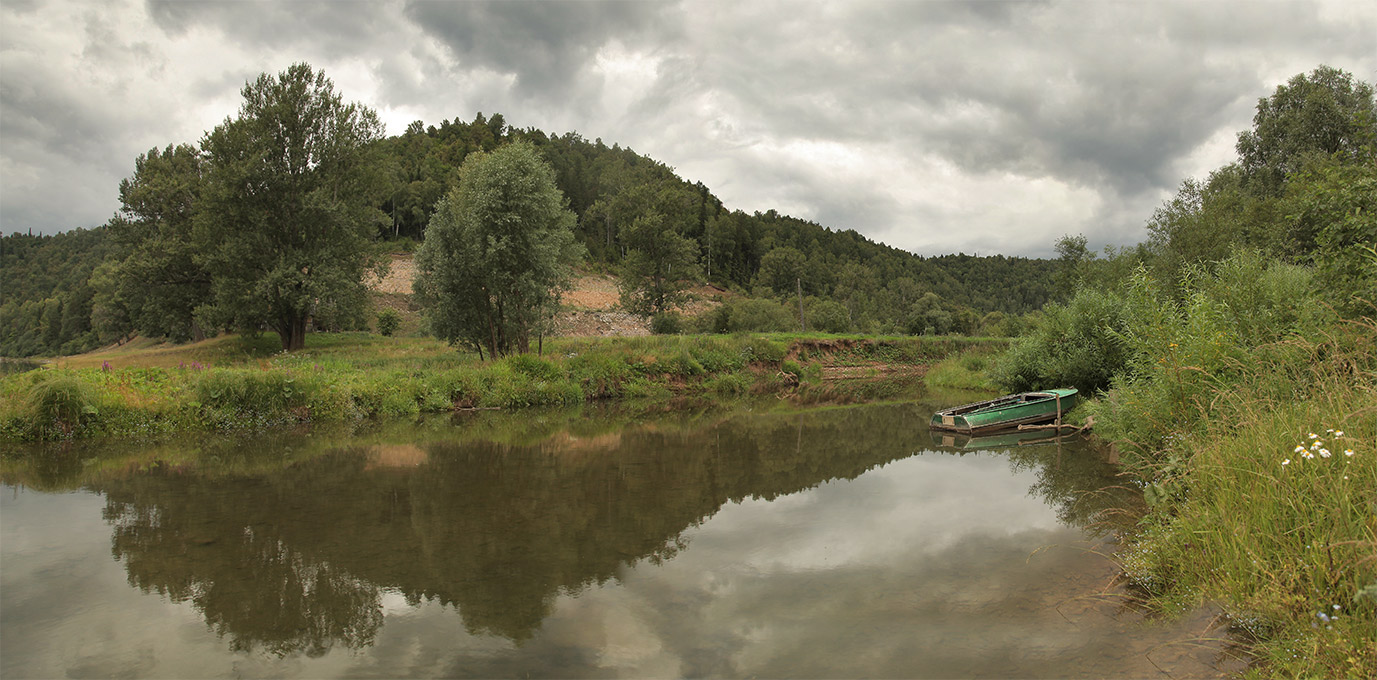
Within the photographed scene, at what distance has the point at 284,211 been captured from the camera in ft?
106

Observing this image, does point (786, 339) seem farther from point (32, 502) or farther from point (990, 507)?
point (32, 502)

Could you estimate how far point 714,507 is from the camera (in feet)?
34.9

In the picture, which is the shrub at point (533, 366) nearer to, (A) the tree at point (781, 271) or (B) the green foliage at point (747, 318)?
(B) the green foliage at point (747, 318)

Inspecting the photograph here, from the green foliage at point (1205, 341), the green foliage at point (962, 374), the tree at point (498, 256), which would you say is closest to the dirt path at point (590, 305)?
the tree at point (498, 256)

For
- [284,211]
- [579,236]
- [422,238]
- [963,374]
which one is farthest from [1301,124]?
[422,238]

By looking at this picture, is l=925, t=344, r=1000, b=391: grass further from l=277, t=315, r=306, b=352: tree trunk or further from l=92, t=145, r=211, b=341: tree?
l=92, t=145, r=211, b=341: tree

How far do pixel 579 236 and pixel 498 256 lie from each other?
231ft

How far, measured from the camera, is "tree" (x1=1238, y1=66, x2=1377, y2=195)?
1305 inches

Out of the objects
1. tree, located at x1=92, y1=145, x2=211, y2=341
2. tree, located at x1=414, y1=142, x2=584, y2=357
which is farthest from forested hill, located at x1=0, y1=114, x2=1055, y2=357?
tree, located at x1=414, y1=142, x2=584, y2=357

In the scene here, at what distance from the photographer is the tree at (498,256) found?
24750 mm

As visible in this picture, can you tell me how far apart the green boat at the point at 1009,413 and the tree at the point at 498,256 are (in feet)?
51.0

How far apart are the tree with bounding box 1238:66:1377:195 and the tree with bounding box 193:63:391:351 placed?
47992 mm

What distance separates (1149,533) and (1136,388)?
5.91 m

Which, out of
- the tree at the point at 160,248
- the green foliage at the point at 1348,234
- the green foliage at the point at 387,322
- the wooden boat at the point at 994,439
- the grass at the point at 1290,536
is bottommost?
the wooden boat at the point at 994,439
